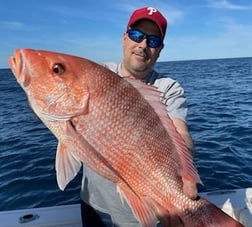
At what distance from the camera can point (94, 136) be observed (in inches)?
75.8

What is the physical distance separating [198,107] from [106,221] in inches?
513

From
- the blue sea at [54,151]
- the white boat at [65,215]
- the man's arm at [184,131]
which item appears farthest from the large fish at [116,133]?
the blue sea at [54,151]

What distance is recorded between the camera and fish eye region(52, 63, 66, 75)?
1955 mm

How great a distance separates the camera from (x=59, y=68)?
6.41 feet

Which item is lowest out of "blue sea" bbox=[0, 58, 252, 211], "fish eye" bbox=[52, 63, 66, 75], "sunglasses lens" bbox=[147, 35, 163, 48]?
"blue sea" bbox=[0, 58, 252, 211]

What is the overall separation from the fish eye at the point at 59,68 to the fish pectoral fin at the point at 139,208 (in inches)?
26.1

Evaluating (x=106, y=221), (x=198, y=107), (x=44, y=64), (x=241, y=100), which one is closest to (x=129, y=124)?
(x=44, y=64)

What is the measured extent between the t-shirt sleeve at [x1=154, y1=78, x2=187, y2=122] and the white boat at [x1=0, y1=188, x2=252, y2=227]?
1.45 meters

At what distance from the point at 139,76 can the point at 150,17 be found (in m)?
0.44

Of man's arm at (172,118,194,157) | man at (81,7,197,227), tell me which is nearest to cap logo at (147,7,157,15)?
man at (81,7,197,227)

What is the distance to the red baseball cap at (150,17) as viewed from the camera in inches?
113

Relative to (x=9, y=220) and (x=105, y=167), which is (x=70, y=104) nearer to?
(x=105, y=167)

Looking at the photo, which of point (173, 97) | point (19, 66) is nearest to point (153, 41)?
point (173, 97)

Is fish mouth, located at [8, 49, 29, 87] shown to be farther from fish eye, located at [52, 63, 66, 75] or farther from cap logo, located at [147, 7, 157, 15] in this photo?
cap logo, located at [147, 7, 157, 15]
